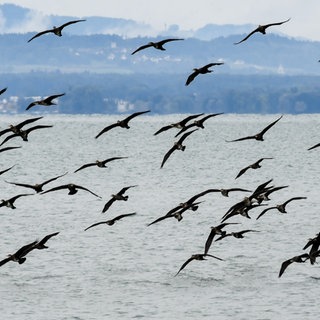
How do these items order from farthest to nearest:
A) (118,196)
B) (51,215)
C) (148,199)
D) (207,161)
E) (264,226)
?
(207,161), (148,199), (51,215), (264,226), (118,196)

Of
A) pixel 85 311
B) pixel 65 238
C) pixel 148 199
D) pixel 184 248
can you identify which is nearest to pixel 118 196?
pixel 85 311

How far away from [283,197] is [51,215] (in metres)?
26.2

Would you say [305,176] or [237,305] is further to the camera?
[305,176]

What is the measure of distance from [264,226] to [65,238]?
15.8 m

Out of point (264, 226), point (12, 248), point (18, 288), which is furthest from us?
point (264, 226)

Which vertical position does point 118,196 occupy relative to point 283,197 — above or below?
above

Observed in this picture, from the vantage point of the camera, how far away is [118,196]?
36.5 m

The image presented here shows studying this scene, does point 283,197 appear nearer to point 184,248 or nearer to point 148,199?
point 148,199

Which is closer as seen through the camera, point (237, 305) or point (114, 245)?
point (237, 305)

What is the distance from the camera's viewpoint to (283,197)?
10562 centimetres

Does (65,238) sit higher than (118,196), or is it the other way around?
(118,196)

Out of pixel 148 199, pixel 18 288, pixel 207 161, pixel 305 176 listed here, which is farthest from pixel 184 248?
pixel 207 161

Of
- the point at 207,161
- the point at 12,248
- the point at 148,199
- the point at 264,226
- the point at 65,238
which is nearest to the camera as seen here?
the point at 12,248

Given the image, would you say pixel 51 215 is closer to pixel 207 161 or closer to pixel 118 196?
pixel 118 196
